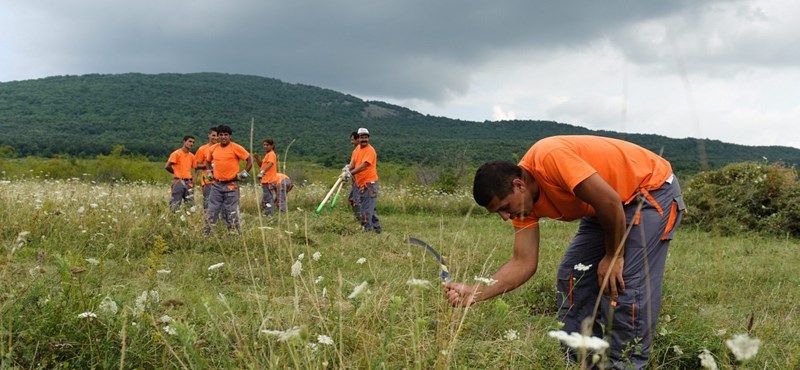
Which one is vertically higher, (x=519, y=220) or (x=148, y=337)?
(x=519, y=220)

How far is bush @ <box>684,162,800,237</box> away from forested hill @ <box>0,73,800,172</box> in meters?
35.7

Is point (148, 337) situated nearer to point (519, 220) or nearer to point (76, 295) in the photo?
point (76, 295)

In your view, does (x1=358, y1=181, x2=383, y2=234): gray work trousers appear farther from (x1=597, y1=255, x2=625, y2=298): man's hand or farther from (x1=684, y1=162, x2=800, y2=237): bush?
(x1=684, y1=162, x2=800, y2=237): bush

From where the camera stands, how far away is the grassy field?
2.14 metres

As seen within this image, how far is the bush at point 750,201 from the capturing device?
10180mm

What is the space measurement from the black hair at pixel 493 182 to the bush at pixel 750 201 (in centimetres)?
909

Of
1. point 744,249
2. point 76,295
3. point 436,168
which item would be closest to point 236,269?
point 76,295

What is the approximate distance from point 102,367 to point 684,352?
319 centimetres

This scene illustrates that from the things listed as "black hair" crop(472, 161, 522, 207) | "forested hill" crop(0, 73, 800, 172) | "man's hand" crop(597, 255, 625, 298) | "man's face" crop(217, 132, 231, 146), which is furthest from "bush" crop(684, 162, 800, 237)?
"forested hill" crop(0, 73, 800, 172)

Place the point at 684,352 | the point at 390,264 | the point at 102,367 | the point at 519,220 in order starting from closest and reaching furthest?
1. the point at 102,367
2. the point at 519,220
3. the point at 684,352
4. the point at 390,264

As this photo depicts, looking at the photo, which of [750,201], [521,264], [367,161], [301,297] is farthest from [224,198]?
[750,201]

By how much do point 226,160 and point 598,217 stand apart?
6.06 meters

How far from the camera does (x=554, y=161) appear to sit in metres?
2.56

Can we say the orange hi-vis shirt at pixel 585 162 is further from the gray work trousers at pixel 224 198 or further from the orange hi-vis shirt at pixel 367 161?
the orange hi-vis shirt at pixel 367 161
